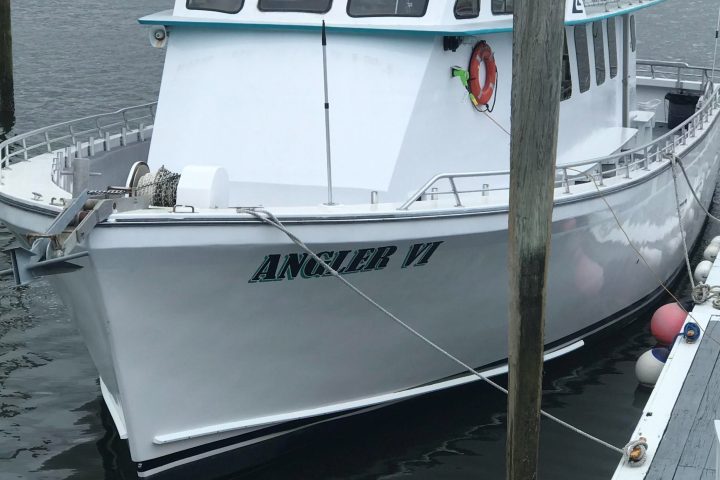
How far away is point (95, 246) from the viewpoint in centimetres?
704

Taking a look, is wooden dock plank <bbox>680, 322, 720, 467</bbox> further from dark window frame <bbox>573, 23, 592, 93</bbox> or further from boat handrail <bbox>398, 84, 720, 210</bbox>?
dark window frame <bbox>573, 23, 592, 93</bbox>

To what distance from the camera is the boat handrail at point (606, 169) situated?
800 centimetres

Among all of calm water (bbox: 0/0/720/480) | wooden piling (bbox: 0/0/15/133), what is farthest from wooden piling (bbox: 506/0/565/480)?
wooden piling (bbox: 0/0/15/133)

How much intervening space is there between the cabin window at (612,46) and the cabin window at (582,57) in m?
1.07

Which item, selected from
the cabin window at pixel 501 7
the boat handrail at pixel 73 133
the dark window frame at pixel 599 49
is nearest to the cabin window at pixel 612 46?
the dark window frame at pixel 599 49

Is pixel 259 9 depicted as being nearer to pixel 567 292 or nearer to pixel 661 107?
pixel 567 292

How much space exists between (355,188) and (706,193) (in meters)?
8.48

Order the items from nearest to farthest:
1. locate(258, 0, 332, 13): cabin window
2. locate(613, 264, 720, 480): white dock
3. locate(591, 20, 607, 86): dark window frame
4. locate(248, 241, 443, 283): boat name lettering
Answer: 1. locate(613, 264, 720, 480): white dock
2. locate(248, 241, 443, 283): boat name lettering
3. locate(258, 0, 332, 13): cabin window
4. locate(591, 20, 607, 86): dark window frame

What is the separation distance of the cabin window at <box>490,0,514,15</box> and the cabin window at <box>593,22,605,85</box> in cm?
288

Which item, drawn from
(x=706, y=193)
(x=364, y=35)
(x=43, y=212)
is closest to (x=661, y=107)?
(x=706, y=193)

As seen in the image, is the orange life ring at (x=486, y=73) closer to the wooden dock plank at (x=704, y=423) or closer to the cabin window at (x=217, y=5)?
the cabin window at (x=217, y=5)

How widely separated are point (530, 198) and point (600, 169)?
3.26 m

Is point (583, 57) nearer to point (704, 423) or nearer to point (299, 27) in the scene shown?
point (299, 27)

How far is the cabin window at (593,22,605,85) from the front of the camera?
12.2 meters
